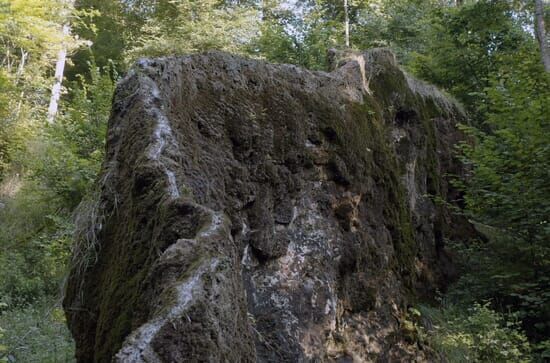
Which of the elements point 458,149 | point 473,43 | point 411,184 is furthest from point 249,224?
point 473,43

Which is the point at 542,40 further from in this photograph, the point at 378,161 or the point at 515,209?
the point at 378,161

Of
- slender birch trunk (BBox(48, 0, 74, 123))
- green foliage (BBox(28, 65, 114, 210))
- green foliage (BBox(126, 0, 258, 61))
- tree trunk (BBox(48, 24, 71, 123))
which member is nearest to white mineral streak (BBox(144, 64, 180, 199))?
green foliage (BBox(28, 65, 114, 210))

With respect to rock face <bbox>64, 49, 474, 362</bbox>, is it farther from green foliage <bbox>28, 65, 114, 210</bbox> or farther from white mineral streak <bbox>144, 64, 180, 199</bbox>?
green foliage <bbox>28, 65, 114, 210</bbox>

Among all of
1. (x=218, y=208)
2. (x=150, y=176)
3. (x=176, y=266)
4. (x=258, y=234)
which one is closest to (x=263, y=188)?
(x=258, y=234)

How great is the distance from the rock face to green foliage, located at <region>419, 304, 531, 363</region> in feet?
1.43

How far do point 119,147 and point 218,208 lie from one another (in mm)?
941

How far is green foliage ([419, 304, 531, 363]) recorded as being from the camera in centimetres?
576

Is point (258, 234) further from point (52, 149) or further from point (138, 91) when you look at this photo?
point (52, 149)

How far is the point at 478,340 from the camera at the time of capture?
6.00 m

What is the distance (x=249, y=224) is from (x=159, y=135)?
1.32 metres

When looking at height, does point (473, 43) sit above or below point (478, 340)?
above

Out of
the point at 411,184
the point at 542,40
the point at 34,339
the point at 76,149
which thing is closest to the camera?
the point at 34,339

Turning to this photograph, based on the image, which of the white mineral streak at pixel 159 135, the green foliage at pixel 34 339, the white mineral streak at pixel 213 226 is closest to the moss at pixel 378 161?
the white mineral streak at pixel 159 135

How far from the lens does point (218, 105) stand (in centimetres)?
499
